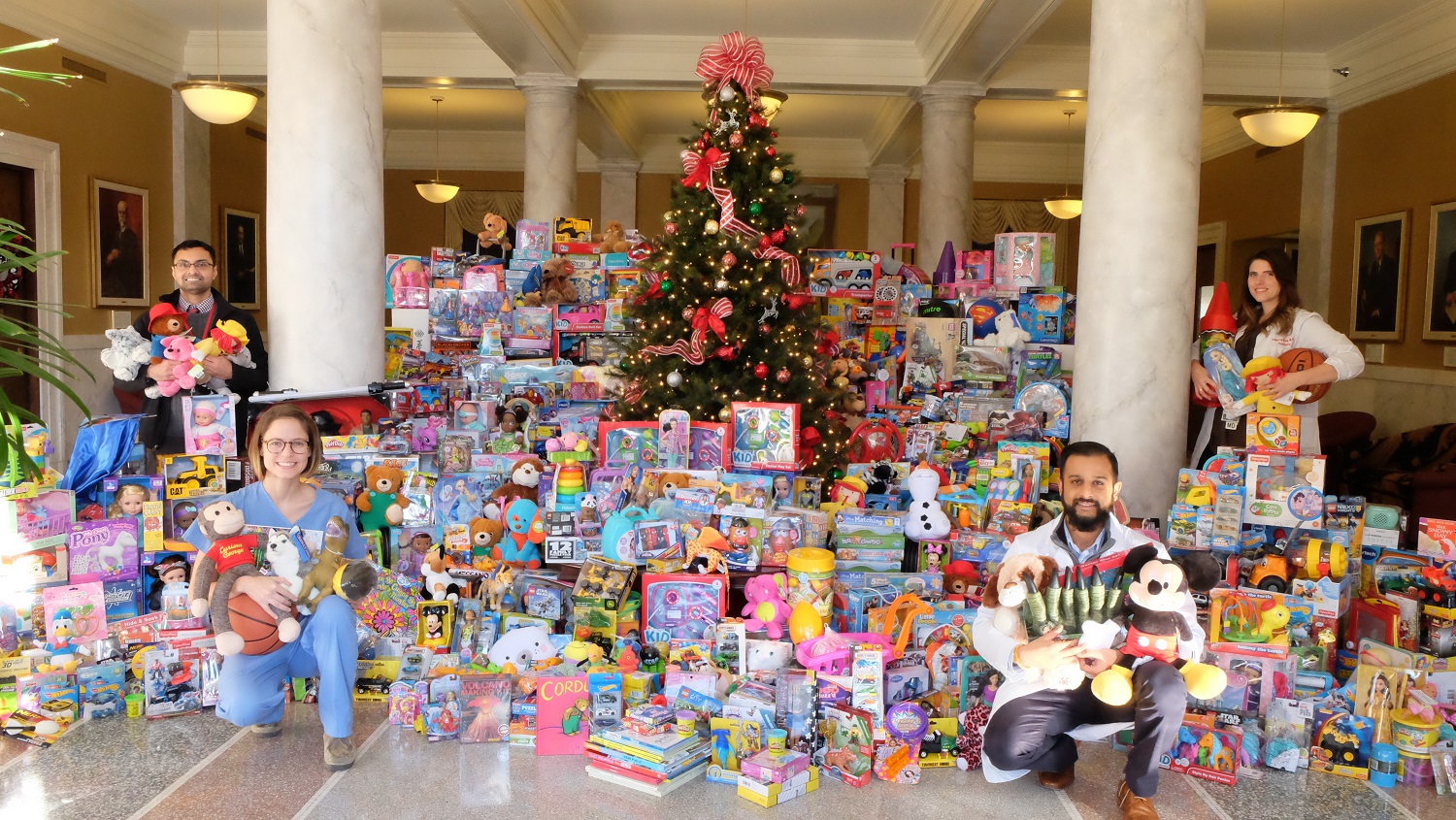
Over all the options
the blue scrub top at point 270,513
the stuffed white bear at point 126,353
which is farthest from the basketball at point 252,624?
the stuffed white bear at point 126,353

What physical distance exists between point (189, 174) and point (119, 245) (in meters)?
1.42

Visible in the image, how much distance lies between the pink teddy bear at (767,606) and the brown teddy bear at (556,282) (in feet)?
9.87

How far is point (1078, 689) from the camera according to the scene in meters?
3.02

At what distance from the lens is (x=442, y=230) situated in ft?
53.7

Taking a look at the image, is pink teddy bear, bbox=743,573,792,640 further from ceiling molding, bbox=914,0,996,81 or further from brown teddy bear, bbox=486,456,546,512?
ceiling molding, bbox=914,0,996,81

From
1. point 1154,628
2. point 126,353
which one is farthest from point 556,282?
point 1154,628

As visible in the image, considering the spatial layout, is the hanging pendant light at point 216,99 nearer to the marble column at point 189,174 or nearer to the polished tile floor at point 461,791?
the marble column at point 189,174

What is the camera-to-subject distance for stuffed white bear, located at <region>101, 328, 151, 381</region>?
4.29 meters

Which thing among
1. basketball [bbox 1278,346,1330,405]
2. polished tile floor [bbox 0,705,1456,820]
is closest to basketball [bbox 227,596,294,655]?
polished tile floor [bbox 0,705,1456,820]

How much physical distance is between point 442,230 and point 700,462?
12842mm

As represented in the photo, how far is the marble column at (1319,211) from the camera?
387 inches

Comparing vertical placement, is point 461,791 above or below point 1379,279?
below

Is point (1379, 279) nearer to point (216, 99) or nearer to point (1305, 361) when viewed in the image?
point (1305, 361)

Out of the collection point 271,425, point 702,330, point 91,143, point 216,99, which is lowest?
point 271,425
